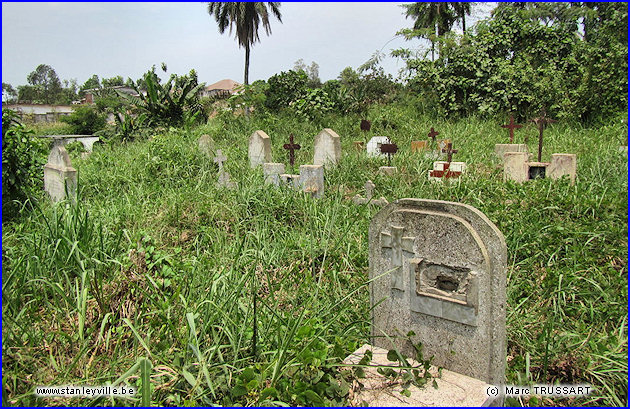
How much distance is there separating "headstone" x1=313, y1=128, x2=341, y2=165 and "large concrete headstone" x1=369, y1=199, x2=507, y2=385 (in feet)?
13.7

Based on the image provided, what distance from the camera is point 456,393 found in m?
2.11

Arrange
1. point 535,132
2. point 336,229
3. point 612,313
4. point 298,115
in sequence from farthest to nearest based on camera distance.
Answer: point 298,115, point 535,132, point 336,229, point 612,313

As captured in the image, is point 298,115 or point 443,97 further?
point 443,97

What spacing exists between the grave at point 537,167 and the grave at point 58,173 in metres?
5.39

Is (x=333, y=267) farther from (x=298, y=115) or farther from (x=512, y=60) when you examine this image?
(x=512, y=60)

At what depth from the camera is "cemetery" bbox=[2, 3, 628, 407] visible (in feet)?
6.96

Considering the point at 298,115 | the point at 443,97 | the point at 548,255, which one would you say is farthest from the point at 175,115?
the point at 548,255

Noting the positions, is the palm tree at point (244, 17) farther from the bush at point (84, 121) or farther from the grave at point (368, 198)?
the grave at point (368, 198)

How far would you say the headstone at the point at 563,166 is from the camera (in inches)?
209

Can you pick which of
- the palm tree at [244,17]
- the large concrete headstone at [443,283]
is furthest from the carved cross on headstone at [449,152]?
the palm tree at [244,17]

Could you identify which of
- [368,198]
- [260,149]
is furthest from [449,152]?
[260,149]

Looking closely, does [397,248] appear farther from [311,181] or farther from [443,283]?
[311,181]

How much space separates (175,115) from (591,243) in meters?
12.7

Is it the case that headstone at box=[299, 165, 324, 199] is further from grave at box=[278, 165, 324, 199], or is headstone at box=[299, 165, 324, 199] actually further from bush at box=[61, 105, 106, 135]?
bush at box=[61, 105, 106, 135]
